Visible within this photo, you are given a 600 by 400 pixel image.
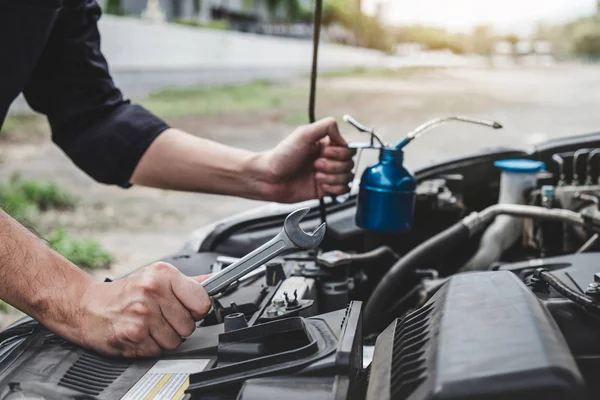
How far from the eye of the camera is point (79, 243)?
4.00 metres

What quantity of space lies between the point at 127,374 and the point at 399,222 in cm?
59

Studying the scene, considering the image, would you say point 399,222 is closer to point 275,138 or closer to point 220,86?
point 275,138

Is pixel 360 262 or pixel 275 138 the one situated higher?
pixel 360 262

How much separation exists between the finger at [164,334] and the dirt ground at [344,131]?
0.94 metres

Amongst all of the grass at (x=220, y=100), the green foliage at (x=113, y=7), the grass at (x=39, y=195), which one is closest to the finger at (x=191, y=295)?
the grass at (x=39, y=195)

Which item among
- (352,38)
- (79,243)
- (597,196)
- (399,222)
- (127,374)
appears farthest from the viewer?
(352,38)

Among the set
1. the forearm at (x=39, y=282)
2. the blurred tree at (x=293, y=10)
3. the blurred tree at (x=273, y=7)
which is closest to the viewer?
the forearm at (x=39, y=282)

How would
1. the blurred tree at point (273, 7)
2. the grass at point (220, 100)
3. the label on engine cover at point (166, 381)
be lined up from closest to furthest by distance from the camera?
the label on engine cover at point (166, 381) → the grass at point (220, 100) → the blurred tree at point (273, 7)

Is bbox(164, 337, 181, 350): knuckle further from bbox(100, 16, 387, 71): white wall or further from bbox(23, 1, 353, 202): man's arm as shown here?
bbox(100, 16, 387, 71): white wall

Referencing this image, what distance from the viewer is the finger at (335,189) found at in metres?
1.35

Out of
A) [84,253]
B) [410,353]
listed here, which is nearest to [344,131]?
[410,353]

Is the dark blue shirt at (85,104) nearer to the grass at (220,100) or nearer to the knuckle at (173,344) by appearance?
the knuckle at (173,344)

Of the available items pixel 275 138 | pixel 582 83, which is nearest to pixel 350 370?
pixel 275 138

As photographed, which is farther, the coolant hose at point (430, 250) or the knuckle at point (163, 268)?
the coolant hose at point (430, 250)
